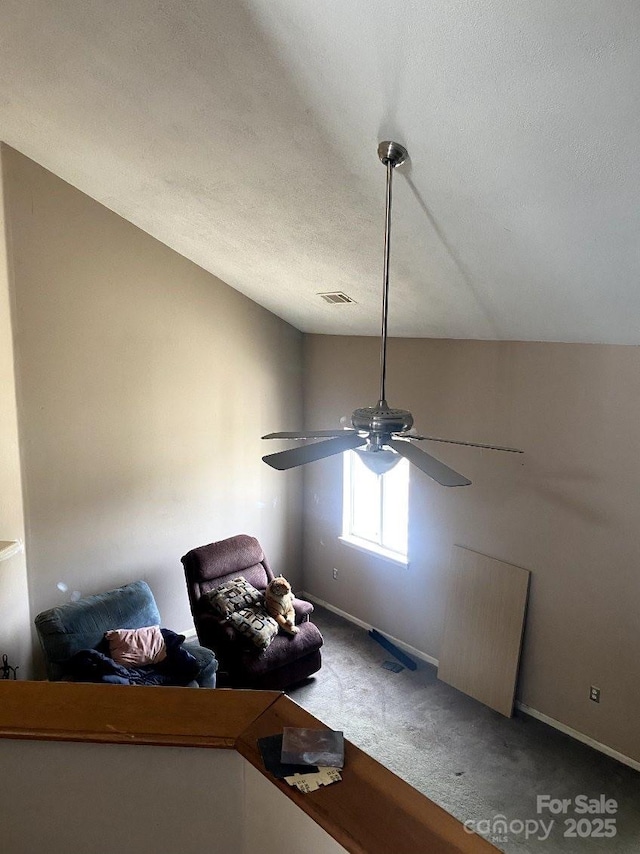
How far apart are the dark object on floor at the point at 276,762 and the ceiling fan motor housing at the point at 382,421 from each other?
1.13 m

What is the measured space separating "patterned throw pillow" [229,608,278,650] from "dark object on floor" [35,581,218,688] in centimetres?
31

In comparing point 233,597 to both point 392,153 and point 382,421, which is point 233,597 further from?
point 392,153

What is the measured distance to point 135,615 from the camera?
173 inches

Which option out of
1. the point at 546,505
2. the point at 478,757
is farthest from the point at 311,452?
the point at 478,757

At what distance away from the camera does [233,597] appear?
471cm

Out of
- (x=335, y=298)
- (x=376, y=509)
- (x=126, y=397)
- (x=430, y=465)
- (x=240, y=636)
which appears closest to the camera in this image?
(x=430, y=465)

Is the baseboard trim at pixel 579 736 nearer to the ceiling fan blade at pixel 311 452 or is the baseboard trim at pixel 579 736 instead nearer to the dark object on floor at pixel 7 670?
the ceiling fan blade at pixel 311 452

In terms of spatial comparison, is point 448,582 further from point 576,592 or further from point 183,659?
point 183,659

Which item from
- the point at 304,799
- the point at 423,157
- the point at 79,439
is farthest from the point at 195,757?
the point at 79,439

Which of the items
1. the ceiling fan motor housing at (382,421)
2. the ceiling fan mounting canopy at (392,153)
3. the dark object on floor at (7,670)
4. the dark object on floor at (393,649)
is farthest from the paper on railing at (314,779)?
the dark object on floor at (393,649)

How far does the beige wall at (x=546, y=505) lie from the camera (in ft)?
12.4

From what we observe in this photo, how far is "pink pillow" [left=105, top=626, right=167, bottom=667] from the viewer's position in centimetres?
399

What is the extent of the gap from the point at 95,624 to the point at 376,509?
269cm

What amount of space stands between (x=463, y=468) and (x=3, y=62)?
12.6 ft
